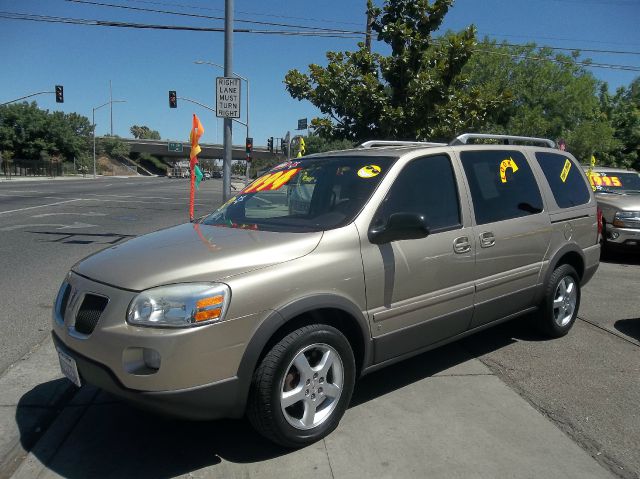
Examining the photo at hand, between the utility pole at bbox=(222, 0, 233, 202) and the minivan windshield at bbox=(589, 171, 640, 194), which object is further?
the minivan windshield at bbox=(589, 171, 640, 194)

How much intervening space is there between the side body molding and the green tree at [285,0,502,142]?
8.13m

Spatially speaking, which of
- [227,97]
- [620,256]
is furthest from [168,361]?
[620,256]

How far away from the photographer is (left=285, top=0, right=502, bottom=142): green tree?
10984 mm

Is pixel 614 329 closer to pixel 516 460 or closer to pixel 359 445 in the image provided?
pixel 516 460

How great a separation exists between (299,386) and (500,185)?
99.3 inches

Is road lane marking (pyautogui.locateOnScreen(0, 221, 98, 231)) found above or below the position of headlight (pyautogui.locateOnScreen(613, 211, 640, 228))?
below

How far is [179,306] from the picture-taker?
2.82 metres

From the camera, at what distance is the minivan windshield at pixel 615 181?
11.7 metres

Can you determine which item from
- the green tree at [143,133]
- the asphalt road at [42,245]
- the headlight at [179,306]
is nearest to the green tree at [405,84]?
the asphalt road at [42,245]

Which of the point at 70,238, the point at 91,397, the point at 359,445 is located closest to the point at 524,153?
the point at 359,445

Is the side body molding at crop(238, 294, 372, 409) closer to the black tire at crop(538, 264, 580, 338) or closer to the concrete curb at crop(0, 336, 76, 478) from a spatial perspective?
the concrete curb at crop(0, 336, 76, 478)

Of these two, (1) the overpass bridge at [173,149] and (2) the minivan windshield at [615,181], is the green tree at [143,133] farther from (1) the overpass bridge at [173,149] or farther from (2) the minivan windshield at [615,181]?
(2) the minivan windshield at [615,181]

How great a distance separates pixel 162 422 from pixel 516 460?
220 cm

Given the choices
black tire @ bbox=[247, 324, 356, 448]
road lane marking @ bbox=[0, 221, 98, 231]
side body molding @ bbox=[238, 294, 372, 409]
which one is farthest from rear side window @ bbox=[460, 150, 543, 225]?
road lane marking @ bbox=[0, 221, 98, 231]
